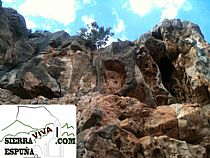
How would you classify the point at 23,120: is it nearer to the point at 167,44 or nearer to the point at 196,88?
the point at 196,88

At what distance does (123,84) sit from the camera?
21.0m

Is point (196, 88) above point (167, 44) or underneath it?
underneath

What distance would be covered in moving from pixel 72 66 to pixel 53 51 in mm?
1773

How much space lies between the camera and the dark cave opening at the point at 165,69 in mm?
24455

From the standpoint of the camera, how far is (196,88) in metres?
21.0

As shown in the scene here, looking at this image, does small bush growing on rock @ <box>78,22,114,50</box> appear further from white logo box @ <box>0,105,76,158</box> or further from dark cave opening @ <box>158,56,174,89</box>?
white logo box @ <box>0,105,76,158</box>

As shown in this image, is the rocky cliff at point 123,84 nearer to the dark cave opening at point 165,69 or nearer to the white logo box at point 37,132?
the dark cave opening at point 165,69

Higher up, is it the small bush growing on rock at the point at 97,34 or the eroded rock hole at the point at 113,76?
the small bush growing on rock at the point at 97,34

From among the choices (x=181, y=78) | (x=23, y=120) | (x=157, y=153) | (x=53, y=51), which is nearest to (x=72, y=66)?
(x=53, y=51)

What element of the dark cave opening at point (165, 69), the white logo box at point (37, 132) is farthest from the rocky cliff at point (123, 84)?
the white logo box at point (37, 132)

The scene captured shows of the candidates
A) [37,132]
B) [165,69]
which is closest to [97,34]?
[165,69]

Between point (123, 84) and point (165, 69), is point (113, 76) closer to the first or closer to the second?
point (123, 84)

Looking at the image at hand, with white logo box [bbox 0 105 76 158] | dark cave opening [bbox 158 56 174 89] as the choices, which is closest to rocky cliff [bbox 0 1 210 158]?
dark cave opening [bbox 158 56 174 89]

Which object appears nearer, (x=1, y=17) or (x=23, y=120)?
(x=23, y=120)
